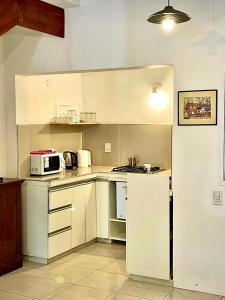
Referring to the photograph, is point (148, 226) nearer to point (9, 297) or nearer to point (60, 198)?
point (60, 198)

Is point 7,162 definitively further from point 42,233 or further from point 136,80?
point 136,80

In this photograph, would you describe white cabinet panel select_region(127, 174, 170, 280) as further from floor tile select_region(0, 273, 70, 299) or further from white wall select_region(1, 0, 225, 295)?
floor tile select_region(0, 273, 70, 299)

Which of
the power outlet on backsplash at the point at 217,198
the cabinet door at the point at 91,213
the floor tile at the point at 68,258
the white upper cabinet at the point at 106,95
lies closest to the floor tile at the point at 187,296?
the power outlet on backsplash at the point at 217,198

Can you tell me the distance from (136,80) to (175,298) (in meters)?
2.94


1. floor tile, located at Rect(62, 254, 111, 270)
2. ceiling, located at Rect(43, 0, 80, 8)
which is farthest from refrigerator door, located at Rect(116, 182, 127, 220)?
ceiling, located at Rect(43, 0, 80, 8)

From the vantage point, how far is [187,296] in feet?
12.6

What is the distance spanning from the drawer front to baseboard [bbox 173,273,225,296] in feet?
4.95

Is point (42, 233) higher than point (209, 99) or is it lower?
lower

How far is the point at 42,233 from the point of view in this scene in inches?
184

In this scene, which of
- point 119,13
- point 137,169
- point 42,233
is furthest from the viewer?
point 137,169

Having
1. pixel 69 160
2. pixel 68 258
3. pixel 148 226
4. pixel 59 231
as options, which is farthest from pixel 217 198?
pixel 69 160

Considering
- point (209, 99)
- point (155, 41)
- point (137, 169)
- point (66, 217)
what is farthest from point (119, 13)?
point (66, 217)

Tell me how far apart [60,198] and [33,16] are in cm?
196

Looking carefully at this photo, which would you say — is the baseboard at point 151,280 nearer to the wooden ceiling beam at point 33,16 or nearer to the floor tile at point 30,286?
the floor tile at point 30,286
